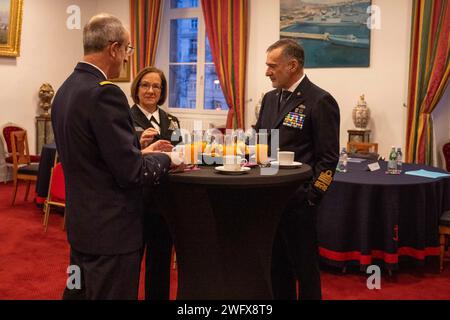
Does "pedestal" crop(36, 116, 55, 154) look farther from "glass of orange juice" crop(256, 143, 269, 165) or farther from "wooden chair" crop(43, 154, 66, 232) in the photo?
"glass of orange juice" crop(256, 143, 269, 165)

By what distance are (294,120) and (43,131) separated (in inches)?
230

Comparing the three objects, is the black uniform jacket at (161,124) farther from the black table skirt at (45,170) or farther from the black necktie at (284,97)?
the black table skirt at (45,170)

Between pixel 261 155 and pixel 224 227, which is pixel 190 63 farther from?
pixel 224 227

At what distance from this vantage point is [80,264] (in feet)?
6.78

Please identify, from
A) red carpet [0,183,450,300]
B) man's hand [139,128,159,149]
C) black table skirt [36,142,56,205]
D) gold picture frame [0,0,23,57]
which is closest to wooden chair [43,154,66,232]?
red carpet [0,183,450,300]

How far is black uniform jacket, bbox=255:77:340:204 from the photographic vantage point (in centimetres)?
264

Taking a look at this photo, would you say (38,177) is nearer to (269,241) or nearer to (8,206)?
(8,206)

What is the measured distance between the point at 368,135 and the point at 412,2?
1.54 m

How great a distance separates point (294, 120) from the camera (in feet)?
8.90

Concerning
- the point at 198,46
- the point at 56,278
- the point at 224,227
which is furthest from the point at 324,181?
the point at 198,46

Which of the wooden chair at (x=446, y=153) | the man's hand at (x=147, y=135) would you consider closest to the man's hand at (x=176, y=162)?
the man's hand at (x=147, y=135)

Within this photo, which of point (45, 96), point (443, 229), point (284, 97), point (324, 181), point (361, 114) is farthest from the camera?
point (45, 96)

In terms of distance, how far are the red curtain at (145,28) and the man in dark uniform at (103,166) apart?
6022 mm

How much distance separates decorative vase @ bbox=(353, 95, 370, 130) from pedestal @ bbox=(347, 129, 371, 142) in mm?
67
